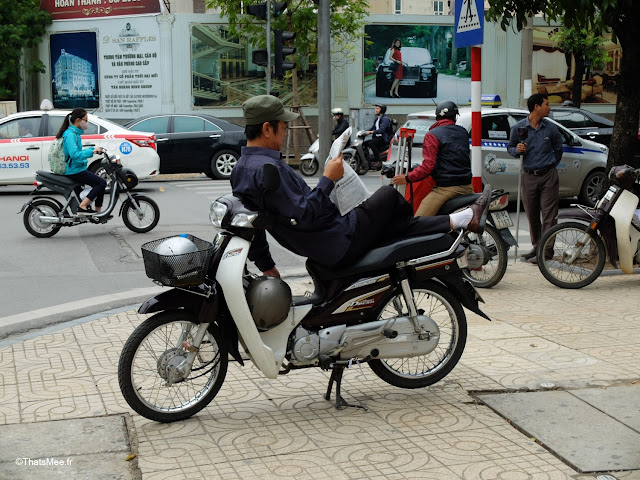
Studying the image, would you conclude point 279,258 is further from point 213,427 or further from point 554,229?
point 213,427

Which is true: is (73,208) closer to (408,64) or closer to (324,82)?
(324,82)

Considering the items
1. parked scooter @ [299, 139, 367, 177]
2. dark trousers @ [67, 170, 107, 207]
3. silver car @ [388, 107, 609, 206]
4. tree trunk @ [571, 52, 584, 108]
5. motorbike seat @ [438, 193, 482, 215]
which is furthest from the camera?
tree trunk @ [571, 52, 584, 108]

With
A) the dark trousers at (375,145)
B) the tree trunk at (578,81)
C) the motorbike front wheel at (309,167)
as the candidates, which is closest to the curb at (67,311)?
the motorbike front wheel at (309,167)

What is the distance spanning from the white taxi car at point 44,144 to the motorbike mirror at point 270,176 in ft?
43.9

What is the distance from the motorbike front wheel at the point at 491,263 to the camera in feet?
29.6

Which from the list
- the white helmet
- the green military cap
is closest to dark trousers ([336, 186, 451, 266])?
the green military cap

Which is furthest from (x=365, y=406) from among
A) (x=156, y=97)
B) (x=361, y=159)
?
(x=156, y=97)

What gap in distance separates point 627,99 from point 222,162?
12.4 metres

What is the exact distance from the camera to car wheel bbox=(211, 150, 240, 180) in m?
21.2

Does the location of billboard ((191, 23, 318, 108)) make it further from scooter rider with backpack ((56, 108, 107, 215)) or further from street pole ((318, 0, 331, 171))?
scooter rider with backpack ((56, 108, 107, 215))

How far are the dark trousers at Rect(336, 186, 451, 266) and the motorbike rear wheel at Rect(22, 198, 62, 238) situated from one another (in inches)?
331

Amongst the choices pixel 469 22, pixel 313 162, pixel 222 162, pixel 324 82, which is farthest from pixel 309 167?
pixel 469 22

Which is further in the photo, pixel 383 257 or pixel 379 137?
pixel 379 137

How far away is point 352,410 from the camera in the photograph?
5.35m
